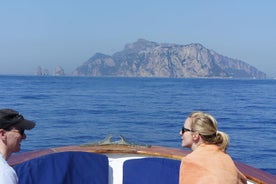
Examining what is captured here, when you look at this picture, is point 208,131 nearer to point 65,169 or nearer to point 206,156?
point 206,156

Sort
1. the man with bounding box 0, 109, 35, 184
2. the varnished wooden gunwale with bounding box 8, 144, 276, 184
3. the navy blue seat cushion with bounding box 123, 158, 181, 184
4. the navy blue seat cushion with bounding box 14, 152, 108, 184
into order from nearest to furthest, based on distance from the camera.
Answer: the man with bounding box 0, 109, 35, 184 → the navy blue seat cushion with bounding box 14, 152, 108, 184 → the navy blue seat cushion with bounding box 123, 158, 181, 184 → the varnished wooden gunwale with bounding box 8, 144, 276, 184

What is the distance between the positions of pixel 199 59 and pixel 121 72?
30.7 meters

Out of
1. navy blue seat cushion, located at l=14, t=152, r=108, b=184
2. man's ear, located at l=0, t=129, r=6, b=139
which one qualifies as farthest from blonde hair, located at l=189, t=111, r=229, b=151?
navy blue seat cushion, located at l=14, t=152, r=108, b=184

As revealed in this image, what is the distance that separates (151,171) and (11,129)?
1821 millimetres

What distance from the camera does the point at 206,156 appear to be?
9.18 feet

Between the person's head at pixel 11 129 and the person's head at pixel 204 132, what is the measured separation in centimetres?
94

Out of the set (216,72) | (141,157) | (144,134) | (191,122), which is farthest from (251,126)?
(216,72)

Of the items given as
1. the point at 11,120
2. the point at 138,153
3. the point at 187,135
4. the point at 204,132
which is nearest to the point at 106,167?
the point at 138,153

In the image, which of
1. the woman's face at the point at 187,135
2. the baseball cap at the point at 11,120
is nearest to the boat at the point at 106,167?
the woman's face at the point at 187,135

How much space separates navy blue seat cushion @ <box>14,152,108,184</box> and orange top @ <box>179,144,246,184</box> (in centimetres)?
137

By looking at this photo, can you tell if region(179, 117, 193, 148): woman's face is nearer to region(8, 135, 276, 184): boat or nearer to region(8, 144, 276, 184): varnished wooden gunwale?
region(8, 135, 276, 184): boat

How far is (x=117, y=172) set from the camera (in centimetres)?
427

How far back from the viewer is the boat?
3.95m

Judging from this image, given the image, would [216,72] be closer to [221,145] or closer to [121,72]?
[121,72]
